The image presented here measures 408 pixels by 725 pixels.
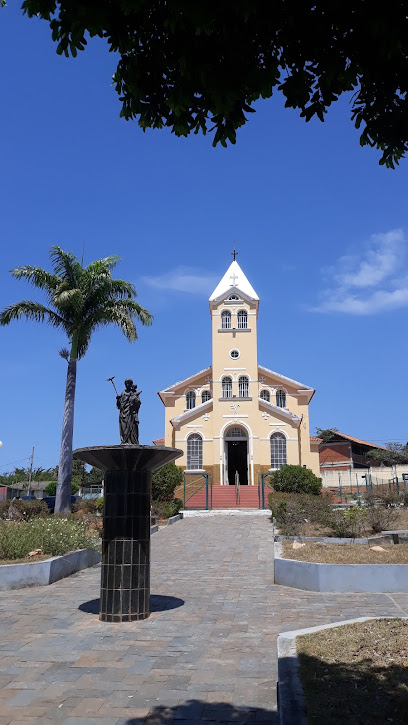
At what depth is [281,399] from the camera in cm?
3691

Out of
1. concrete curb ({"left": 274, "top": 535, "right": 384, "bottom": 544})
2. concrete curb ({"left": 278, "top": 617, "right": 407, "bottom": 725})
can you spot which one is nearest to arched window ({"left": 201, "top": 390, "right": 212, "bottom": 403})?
concrete curb ({"left": 274, "top": 535, "right": 384, "bottom": 544})

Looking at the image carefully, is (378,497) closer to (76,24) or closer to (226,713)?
(226,713)

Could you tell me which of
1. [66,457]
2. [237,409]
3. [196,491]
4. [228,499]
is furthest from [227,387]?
[66,457]

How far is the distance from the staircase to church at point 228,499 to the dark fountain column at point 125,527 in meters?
19.8

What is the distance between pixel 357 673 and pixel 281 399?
106ft

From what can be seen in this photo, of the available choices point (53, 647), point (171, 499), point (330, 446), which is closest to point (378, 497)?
point (171, 499)

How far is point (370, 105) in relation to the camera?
13.0 ft

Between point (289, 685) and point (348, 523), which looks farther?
point (348, 523)

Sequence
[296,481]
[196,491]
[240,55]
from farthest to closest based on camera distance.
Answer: [196,491]
[296,481]
[240,55]

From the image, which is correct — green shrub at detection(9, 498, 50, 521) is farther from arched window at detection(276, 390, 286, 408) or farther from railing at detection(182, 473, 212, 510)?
arched window at detection(276, 390, 286, 408)

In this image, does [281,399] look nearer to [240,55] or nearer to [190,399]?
[190,399]

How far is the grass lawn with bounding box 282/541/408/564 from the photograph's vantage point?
1027 cm

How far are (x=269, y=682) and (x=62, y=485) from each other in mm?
15813

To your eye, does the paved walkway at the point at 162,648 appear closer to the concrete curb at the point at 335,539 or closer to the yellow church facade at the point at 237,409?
the concrete curb at the point at 335,539
